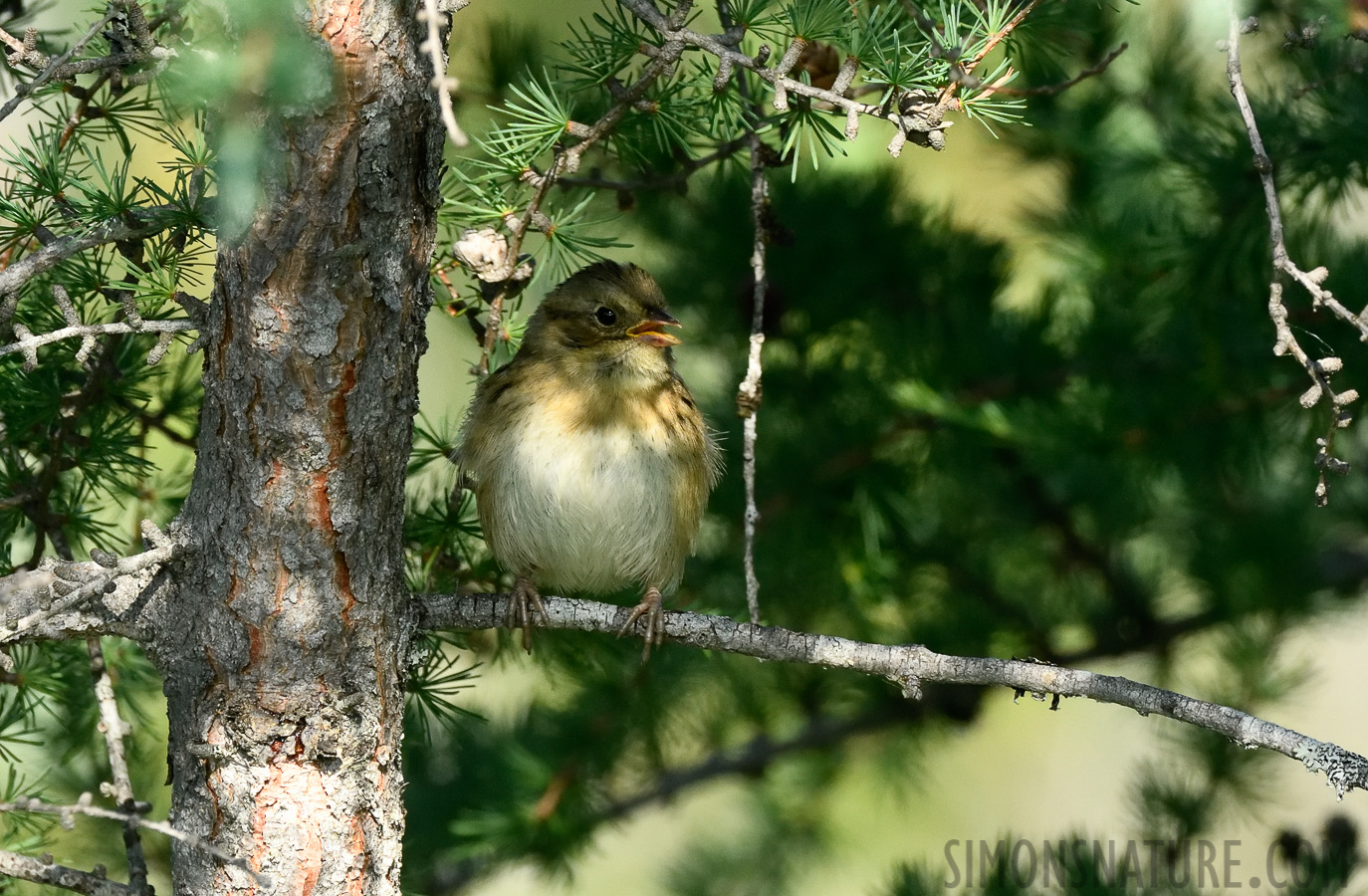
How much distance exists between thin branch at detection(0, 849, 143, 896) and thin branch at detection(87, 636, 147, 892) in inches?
2.1

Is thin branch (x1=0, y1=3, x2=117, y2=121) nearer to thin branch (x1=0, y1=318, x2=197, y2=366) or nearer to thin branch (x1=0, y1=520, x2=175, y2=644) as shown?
thin branch (x1=0, y1=318, x2=197, y2=366)

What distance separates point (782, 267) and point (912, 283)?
488 mm

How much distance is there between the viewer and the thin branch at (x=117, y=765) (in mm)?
2881

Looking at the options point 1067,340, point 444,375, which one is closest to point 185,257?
point 1067,340

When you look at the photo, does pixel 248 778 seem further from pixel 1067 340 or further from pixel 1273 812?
pixel 1273 812

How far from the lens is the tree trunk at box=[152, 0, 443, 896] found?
2533 mm

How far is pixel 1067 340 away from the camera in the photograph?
14.8ft

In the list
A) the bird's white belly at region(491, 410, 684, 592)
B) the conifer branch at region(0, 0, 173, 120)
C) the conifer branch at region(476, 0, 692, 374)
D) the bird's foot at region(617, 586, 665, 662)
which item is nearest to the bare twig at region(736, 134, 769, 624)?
the bird's foot at region(617, 586, 665, 662)

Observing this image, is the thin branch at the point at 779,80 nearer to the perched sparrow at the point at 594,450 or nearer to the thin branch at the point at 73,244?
the thin branch at the point at 73,244

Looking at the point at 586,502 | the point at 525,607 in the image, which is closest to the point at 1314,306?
the point at 525,607

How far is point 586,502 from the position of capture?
3.76 m

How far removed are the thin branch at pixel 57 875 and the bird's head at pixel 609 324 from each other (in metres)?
1.83

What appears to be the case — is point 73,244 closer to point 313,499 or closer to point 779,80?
point 313,499

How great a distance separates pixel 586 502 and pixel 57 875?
157 cm
